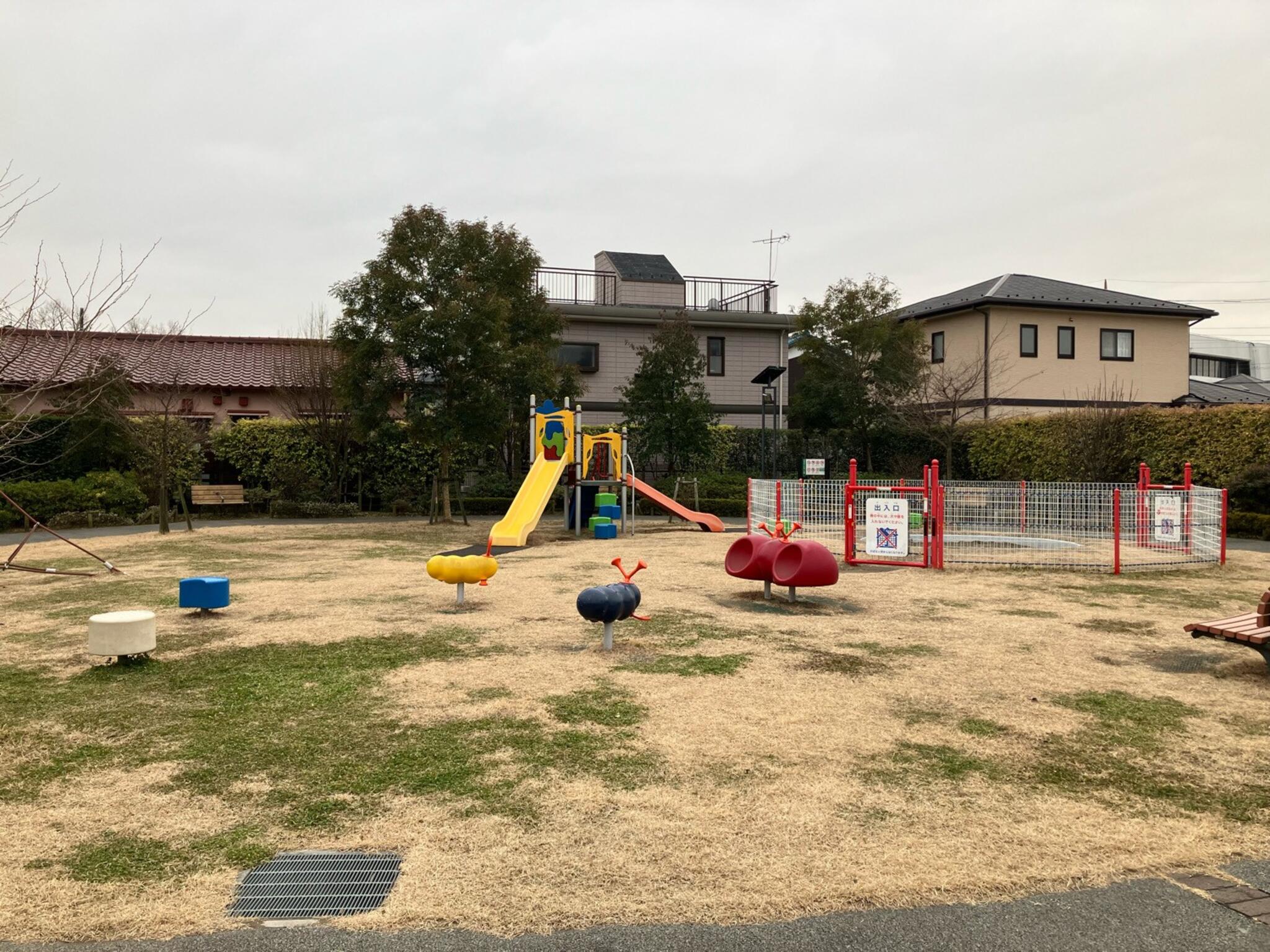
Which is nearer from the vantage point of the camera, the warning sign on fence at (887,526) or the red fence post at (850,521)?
the warning sign on fence at (887,526)

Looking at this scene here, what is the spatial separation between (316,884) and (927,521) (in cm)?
1054

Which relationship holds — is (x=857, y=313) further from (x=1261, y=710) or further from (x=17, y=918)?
(x=17, y=918)

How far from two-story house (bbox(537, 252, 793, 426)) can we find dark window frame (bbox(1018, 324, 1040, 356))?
7344 millimetres

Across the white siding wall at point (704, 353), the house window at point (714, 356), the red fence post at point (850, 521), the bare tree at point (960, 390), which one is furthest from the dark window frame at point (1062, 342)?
the red fence post at point (850, 521)

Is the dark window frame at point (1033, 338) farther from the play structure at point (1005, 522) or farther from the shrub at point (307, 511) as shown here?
the shrub at point (307, 511)

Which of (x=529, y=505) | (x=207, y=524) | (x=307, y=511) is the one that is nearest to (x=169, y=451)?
(x=207, y=524)

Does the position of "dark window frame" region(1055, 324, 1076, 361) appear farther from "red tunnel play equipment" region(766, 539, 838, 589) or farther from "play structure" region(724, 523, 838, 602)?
"red tunnel play equipment" region(766, 539, 838, 589)

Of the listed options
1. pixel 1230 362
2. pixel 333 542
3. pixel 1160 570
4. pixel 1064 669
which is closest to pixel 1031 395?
pixel 1160 570

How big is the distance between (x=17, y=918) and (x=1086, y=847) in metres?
4.05

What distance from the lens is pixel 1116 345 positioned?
3120 cm

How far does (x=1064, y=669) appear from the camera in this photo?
6992 millimetres

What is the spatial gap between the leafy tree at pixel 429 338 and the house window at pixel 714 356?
37.5 ft

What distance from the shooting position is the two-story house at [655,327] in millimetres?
29797

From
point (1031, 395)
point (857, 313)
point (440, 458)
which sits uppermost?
point (857, 313)
